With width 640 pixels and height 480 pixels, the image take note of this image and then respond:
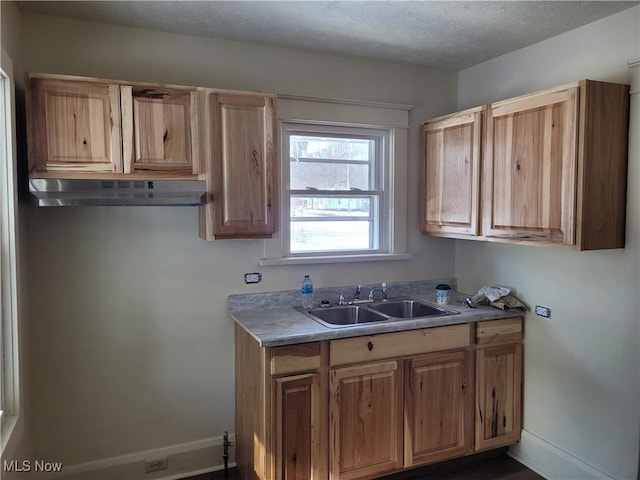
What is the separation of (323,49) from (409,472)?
2667 millimetres

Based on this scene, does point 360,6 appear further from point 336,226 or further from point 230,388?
point 230,388

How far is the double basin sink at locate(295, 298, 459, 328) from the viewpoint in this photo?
2.95m

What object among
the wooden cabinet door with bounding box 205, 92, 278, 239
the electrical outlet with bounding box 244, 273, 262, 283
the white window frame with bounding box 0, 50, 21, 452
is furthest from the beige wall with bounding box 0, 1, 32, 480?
the electrical outlet with bounding box 244, 273, 262, 283

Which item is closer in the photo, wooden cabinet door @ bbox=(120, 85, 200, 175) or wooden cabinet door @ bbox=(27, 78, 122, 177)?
wooden cabinet door @ bbox=(27, 78, 122, 177)

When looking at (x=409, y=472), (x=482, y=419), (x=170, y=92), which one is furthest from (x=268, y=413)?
(x=170, y=92)

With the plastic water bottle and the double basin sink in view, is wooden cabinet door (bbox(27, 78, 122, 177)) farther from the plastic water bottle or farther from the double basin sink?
the double basin sink

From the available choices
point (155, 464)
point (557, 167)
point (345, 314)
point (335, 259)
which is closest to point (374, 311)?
point (345, 314)

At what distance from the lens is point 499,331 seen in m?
2.90

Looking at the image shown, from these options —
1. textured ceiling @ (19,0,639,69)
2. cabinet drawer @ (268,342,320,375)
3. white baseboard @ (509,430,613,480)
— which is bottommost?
white baseboard @ (509,430,613,480)

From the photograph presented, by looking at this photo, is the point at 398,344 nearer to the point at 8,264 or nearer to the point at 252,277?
the point at 252,277

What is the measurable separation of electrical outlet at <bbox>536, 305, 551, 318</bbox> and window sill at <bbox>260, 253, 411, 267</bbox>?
913mm

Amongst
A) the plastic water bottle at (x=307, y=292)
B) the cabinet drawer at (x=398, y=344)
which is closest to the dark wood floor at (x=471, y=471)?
the cabinet drawer at (x=398, y=344)

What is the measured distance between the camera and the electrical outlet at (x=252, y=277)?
2949 mm

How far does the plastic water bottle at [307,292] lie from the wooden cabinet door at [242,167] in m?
0.53
